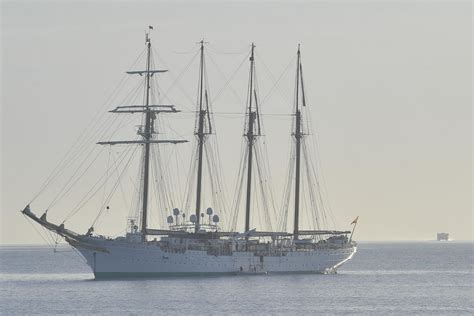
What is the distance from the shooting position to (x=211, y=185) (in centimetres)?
Result: 17438

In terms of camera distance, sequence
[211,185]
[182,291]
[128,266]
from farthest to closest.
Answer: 1. [211,185]
2. [128,266]
3. [182,291]

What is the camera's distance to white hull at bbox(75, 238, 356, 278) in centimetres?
16250

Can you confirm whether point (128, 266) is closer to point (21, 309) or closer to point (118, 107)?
point (118, 107)

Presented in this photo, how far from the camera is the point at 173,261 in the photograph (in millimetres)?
164875

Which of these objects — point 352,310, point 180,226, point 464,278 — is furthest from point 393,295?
point 464,278

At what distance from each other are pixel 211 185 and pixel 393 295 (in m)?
31.6

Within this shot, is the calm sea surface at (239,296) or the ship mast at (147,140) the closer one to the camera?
the calm sea surface at (239,296)

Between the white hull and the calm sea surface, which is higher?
the white hull

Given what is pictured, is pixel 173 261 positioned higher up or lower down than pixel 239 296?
higher up

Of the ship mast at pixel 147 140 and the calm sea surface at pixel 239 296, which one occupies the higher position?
the ship mast at pixel 147 140

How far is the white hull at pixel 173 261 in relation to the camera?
162 meters

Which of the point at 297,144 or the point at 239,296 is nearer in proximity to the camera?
the point at 239,296

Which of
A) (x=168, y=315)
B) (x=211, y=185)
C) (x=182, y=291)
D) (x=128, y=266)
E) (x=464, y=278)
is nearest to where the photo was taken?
(x=168, y=315)

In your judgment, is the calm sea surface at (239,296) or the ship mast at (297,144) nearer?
the calm sea surface at (239,296)
